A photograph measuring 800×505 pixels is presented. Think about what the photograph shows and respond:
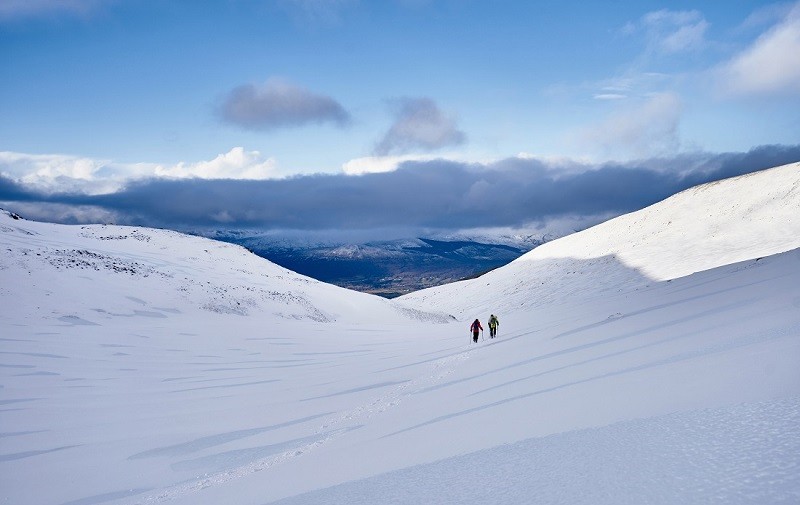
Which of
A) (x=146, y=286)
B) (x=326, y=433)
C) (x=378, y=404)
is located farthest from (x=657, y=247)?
(x=326, y=433)

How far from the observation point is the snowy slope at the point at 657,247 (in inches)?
1996

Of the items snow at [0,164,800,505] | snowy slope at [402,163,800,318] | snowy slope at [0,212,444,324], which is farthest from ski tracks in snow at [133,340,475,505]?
snowy slope at [402,163,800,318]

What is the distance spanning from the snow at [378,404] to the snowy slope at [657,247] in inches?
1194

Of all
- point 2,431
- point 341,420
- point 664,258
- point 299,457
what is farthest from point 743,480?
point 664,258

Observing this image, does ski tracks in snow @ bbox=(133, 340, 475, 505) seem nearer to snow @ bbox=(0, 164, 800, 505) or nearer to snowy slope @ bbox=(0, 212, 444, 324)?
snow @ bbox=(0, 164, 800, 505)

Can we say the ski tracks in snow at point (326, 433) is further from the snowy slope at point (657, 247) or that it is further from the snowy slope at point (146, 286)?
the snowy slope at point (657, 247)

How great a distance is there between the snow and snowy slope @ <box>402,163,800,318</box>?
3034cm

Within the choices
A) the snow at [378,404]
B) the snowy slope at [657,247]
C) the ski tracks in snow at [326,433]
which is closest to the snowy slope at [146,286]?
the snow at [378,404]

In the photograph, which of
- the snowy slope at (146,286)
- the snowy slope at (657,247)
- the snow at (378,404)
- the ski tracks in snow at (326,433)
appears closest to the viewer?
the snow at (378,404)

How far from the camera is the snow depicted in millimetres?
4457

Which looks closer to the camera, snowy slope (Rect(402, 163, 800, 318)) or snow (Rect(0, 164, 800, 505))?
snow (Rect(0, 164, 800, 505))

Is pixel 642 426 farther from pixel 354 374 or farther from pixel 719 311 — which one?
pixel 354 374

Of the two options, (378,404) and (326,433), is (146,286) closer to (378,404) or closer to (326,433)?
(378,404)

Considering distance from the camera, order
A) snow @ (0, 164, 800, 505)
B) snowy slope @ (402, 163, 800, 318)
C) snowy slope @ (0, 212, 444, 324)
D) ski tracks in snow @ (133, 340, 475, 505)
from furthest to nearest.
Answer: snowy slope @ (402, 163, 800, 318) < snowy slope @ (0, 212, 444, 324) < ski tracks in snow @ (133, 340, 475, 505) < snow @ (0, 164, 800, 505)
